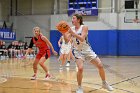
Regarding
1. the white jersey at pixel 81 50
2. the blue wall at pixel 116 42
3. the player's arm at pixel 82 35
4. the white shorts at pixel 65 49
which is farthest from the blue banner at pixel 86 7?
the player's arm at pixel 82 35

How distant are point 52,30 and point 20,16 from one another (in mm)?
3748

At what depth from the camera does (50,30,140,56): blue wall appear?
28844mm

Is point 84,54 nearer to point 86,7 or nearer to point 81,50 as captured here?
point 81,50

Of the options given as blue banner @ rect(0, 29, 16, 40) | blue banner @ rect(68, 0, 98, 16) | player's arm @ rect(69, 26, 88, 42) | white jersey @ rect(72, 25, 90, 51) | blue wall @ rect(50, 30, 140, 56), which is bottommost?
blue wall @ rect(50, 30, 140, 56)

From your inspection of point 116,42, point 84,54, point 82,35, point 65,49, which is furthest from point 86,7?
point 82,35

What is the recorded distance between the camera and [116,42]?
29078 mm

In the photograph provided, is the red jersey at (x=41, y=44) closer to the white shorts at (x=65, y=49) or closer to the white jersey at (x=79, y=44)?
the white jersey at (x=79, y=44)

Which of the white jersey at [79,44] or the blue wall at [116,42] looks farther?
the blue wall at [116,42]

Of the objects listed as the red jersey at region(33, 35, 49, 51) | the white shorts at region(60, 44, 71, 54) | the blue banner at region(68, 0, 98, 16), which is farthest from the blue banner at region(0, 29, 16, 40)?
the red jersey at region(33, 35, 49, 51)

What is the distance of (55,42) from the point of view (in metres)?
30.5

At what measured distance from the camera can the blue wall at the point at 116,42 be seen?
28.8 meters

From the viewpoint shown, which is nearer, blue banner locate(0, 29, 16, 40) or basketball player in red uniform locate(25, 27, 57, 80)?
basketball player in red uniform locate(25, 27, 57, 80)

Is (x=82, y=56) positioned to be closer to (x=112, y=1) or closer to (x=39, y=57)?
(x=39, y=57)

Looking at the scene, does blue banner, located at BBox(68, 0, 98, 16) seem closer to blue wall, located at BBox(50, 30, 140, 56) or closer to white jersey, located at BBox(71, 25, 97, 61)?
blue wall, located at BBox(50, 30, 140, 56)
